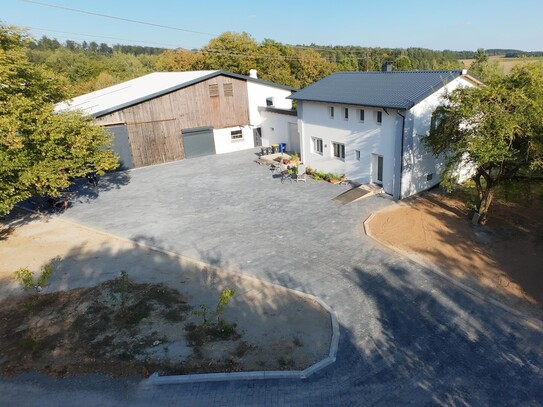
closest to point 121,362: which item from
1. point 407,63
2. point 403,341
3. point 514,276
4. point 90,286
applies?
point 90,286

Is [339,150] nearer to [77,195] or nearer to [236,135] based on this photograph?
[236,135]

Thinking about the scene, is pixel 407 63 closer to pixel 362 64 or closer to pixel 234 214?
pixel 362 64

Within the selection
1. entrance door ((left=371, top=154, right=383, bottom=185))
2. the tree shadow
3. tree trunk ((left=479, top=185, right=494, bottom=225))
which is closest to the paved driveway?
the tree shadow

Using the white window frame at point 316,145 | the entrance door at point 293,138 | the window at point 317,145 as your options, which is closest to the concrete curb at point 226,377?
the white window frame at point 316,145

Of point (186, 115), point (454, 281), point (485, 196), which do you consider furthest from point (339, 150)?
point (186, 115)

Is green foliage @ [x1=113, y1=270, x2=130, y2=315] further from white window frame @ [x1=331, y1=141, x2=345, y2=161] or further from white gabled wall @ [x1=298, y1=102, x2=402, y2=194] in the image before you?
white window frame @ [x1=331, y1=141, x2=345, y2=161]

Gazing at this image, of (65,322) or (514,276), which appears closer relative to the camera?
(65,322)
